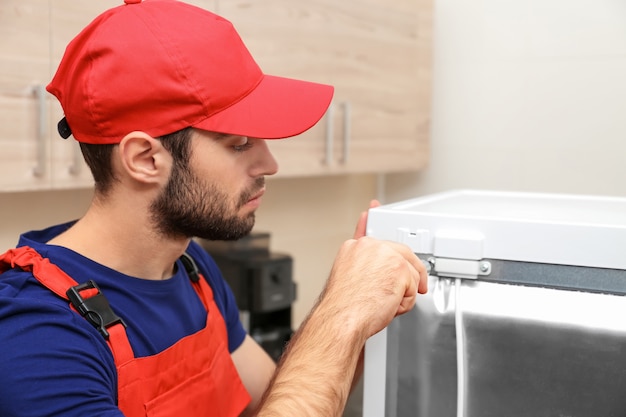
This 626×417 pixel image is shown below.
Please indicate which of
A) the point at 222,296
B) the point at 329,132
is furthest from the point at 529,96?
the point at 222,296

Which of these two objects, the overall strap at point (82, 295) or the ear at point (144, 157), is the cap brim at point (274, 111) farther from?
the overall strap at point (82, 295)

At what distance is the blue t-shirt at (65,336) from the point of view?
2.77 ft

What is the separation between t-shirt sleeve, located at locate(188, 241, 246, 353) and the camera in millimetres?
1300

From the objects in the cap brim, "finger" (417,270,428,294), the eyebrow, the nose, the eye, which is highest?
the cap brim

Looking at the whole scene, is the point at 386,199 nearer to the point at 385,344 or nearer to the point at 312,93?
the point at 312,93

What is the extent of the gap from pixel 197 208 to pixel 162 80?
178mm

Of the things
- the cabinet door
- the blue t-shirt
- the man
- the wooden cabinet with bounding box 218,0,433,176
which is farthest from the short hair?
the wooden cabinet with bounding box 218,0,433,176

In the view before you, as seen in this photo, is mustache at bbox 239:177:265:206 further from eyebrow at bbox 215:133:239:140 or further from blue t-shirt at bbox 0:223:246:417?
blue t-shirt at bbox 0:223:246:417

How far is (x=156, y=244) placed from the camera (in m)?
1.08

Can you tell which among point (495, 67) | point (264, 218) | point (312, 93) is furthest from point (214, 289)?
point (495, 67)

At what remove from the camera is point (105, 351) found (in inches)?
37.4

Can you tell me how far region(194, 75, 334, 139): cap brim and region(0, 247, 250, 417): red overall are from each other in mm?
277

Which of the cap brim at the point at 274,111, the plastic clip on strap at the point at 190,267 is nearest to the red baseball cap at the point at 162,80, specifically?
the cap brim at the point at 274,111

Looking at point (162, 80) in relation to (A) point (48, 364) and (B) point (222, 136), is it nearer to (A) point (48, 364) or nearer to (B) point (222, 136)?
(B) point (222, 136)
